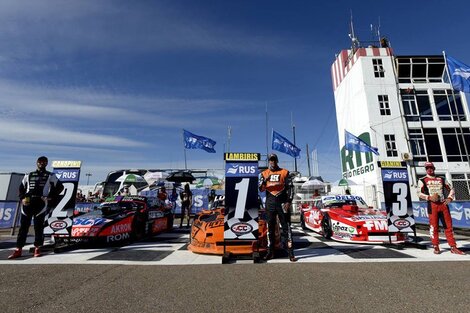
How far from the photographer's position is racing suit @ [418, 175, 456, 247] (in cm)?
547

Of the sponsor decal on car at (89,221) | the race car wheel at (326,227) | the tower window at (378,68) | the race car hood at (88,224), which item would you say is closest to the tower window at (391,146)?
the tower window at (378,68)

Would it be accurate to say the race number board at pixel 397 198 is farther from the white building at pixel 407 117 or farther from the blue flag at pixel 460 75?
the white building at pixel 407 117

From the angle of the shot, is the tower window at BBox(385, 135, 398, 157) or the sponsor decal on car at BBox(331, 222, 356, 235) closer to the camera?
the sponsor decal on car at BBox(331, 222, 356, 235)

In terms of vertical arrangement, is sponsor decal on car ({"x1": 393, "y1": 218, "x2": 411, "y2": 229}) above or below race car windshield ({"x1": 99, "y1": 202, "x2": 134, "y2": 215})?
below

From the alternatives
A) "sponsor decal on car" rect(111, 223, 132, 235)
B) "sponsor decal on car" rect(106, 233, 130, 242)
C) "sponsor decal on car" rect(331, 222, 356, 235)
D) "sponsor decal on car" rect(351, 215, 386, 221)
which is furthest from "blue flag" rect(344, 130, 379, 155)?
"sponsor decal on car" rect(106, 233, 130, 242)

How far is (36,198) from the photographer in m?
5.59

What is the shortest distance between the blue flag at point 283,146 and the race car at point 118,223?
14468 millimetres

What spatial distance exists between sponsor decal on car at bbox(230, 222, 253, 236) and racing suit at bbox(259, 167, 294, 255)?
398 mm

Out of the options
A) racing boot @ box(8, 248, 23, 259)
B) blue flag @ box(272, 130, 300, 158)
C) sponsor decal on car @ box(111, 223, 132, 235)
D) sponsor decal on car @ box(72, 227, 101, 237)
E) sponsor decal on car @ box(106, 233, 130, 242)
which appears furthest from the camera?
blue flag @ box(272, 130, 300, 158)

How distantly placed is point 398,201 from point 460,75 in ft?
33.8

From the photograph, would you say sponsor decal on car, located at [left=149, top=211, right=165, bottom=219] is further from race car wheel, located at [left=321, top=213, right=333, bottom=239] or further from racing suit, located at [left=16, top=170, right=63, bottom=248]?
race car wheel, located at [left=321, top=213, right=333, bottom=239]

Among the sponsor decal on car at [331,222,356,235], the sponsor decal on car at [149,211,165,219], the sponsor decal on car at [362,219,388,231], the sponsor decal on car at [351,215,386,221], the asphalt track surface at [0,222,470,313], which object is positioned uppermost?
the sponsor decal on car at [149,211,165,219]

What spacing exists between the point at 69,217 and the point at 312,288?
5601 millimetres

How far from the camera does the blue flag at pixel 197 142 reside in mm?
22688
